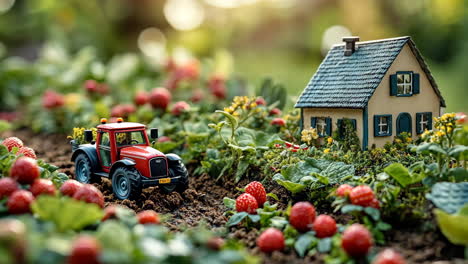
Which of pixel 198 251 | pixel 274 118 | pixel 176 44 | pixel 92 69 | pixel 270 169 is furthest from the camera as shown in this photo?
pixel 176 44

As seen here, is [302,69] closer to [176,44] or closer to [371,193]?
[176,44]

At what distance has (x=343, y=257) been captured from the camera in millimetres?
3459

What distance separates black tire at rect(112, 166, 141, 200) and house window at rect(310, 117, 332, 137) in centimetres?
213

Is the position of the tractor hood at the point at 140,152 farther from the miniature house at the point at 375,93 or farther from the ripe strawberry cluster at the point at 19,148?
the miniature house at the point at 375,93

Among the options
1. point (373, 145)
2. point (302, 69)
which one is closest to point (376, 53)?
point (373, 145)

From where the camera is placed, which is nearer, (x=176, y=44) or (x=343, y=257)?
(x=343, y=257)

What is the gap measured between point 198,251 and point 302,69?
23.5 ft

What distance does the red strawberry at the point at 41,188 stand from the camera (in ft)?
12.5

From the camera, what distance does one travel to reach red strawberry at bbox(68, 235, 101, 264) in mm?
2730

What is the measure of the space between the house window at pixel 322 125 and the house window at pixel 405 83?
2.75 ft

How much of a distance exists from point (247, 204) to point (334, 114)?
175cm

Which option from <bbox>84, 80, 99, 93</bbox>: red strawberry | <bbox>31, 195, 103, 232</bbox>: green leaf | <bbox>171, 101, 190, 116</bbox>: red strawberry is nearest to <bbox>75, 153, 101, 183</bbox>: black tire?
<bbox>171, 101, 190, 116</bbox>: red strawberry

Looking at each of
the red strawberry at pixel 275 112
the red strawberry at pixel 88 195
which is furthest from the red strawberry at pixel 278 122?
the red strawberry at pixel 88 195

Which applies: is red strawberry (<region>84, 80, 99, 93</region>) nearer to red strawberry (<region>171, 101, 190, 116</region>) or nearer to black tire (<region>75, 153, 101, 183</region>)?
red strawberry (<region>171, 101, 190, 116</region>)
